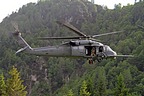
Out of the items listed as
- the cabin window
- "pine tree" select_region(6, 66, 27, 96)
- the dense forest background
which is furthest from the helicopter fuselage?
the dense forest background

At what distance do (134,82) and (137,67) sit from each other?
15.5 meters

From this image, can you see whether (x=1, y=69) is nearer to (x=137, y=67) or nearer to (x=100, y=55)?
(x=137, y=67)

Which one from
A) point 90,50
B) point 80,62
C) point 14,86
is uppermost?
point 90,50

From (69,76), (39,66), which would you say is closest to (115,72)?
(69,76)

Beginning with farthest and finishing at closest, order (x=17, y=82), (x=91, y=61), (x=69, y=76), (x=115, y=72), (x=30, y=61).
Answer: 1. (x=30, y=61)
2. (x=69, y=76)
3. (x=115, y=72)
4. (x=17, y=82)
5. (x=91, y=61)

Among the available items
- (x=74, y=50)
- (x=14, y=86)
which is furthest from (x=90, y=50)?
(x=14, y=86)

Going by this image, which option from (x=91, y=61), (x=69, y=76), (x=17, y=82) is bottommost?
(x=69, y=76)

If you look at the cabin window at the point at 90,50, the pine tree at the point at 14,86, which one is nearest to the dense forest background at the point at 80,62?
the pine tree at the point at 14,86

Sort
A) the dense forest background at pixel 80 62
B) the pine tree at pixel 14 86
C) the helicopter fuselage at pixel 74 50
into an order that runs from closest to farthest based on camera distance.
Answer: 1. the helicopter fuselage at pixel 74 50
2. the pine tree at pixel 14 86
3. the dense forest background at pixel 80 62

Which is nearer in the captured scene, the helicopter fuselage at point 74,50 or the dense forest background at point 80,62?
the helicopter fuselage at point 74,50

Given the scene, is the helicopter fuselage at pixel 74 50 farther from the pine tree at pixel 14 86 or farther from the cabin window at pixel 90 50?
the pine tree at pixel 14 86

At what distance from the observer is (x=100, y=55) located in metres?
26.2

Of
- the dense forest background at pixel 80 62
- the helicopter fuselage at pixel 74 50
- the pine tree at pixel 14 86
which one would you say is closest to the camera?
the helicopter fuselage at pixel 74 50

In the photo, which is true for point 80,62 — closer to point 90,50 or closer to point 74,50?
point 90,50
